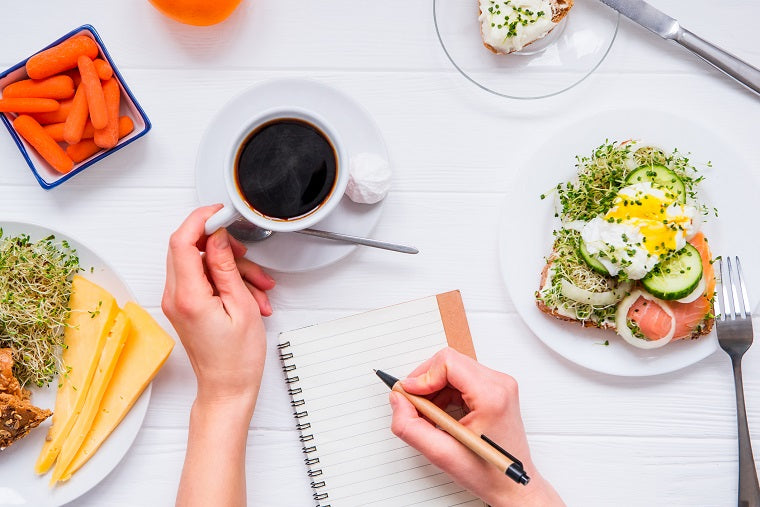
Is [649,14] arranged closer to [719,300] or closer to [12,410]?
[719,300]

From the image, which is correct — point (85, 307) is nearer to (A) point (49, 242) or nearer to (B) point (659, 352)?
(A) point (49, 242)

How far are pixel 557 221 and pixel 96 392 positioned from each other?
1.04 m

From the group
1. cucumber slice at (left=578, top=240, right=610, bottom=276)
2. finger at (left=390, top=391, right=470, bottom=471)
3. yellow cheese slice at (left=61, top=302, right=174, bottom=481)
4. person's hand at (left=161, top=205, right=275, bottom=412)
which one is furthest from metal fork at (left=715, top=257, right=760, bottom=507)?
yellow cheese slice at (left=61, top=302, right=174, bottom=481)

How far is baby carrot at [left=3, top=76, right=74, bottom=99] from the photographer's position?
144cm

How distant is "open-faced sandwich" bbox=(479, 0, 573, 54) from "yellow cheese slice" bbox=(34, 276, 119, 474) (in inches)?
38.8

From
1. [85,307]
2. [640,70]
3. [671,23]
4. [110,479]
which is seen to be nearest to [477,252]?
[640,70]

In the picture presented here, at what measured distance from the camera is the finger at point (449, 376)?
1331 millimetres

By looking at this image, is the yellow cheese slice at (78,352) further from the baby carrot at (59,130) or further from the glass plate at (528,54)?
the glass plate at (528,54)

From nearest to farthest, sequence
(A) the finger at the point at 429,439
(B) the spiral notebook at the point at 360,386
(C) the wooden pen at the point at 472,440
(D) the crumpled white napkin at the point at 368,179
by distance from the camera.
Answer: (C) the wooden pen at the point at 472,440 < (A) the finger at the point at 429,439 < (D) the crumpled white napkin at the point at 368,179 < (B) the spiral notebook at the point at 360,386

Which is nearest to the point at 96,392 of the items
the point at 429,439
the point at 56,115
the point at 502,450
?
the point at 56,115

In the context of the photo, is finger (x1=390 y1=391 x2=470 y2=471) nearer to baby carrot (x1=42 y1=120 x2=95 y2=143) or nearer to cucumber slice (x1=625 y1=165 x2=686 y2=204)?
cucumber slice (x1=625 y1=165 x2=686 y2=204)

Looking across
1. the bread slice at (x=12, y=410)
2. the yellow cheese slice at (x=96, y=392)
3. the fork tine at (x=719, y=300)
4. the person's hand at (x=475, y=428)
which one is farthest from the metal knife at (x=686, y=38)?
the bread slice at (x=12, y=410)

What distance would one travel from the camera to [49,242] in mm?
1460

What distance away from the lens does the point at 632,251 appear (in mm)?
1354
